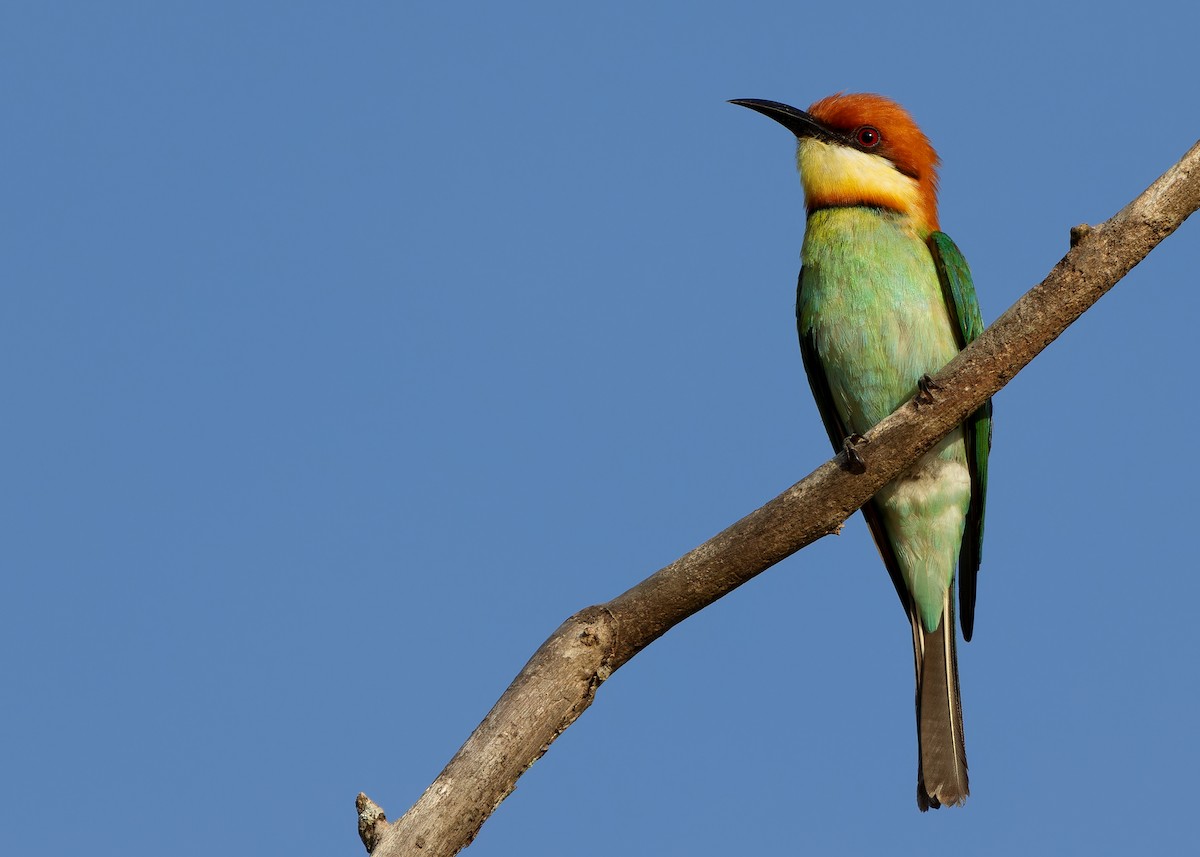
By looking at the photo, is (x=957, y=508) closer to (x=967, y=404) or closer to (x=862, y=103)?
(x=967, y=404)

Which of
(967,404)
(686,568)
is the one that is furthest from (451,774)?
(967,404)

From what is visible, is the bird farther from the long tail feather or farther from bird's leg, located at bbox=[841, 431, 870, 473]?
bird's leg, located at bbox=[841, 431, 870, 473]

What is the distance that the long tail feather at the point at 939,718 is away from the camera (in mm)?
4801

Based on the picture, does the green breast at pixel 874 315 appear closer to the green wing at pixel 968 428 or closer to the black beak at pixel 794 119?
A: the green wing at pixel 968 428

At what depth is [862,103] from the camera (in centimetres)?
578

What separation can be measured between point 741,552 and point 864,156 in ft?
8.21

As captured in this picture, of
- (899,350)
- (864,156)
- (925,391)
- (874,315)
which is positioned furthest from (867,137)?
(925,391)

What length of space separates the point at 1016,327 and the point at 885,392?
141 centimetres

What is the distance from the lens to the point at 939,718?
497 cm

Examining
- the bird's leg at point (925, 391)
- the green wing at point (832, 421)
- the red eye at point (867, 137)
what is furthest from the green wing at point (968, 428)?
the bird's leg at point (925, 391)

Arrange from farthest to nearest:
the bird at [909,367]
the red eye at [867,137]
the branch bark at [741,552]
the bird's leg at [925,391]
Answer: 1. the red eye at [867,137]
2. the bird at [909,367]
3. the bird's leg at [925,391]
4. the branch bark at [741,552]

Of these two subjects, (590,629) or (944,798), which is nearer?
(590,629)

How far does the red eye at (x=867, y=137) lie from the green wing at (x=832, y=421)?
2.32 ft

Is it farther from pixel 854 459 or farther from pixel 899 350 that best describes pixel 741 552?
pixel 899 350
